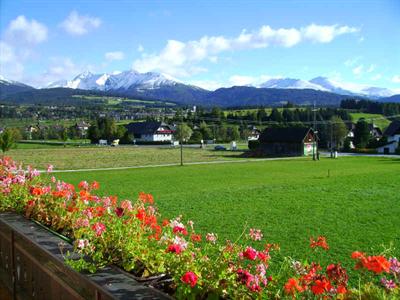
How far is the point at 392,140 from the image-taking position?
82125 mm

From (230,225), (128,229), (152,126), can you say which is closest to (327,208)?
(230,225)

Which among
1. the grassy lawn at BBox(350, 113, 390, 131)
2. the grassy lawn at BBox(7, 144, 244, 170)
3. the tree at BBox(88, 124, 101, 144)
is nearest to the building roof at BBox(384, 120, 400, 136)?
the grassy lawn at BBox(7, 144, 244, 170)

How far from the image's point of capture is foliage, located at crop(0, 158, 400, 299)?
2109mm

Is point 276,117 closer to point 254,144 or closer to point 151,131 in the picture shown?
point 151,131

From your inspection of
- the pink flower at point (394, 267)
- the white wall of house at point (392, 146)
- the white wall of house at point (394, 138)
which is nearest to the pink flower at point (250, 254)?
the pink flower at point (394, 267)

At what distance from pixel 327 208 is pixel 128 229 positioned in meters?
12.4

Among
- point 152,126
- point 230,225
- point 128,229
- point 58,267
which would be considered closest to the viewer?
point 58,267

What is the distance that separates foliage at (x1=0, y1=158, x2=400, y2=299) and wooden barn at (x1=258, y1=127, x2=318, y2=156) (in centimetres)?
6835

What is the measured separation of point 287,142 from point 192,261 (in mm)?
70443

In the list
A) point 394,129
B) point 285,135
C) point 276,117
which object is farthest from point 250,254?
point 276,117

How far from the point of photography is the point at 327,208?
1448cm

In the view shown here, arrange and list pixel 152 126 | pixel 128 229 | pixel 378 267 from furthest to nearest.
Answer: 1. pixel 152 126
2. pixel 128 229
3. pixel 378 267

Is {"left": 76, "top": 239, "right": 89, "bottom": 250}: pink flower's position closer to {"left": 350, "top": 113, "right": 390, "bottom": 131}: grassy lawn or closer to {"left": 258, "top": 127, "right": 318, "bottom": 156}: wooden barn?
{"left": 258, "top": 127, "right": 318, "bottom": 156}: wooden barn

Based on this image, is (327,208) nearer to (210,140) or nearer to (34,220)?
(34,220)
